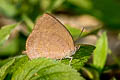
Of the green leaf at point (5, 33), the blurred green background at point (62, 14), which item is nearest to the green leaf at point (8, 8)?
the blurred green background at point (62, 14)

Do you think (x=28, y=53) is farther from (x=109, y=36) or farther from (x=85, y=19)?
(x=85, y=19)

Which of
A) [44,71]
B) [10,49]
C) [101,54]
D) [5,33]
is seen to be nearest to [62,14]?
[10,49]

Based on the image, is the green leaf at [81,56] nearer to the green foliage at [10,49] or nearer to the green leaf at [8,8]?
the green foliage at [10,49]

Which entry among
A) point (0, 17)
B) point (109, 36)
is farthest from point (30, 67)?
point (0, 17)

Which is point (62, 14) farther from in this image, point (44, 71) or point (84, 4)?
point (44, 71)

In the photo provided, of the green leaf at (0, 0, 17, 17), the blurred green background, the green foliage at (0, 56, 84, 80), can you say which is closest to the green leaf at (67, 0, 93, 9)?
the blurred green background

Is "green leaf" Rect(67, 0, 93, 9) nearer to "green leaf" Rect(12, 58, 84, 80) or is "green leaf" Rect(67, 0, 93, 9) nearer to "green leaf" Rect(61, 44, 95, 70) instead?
"green leaf" Rect(61, 44, 95, 70)
